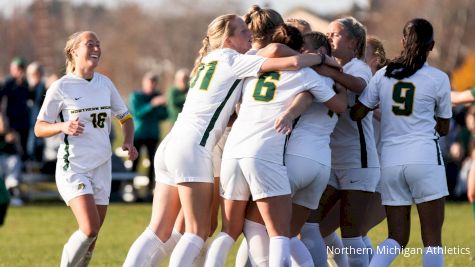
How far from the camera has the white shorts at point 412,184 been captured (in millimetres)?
8148

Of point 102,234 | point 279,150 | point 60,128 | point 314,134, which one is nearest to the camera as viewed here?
point 279,150

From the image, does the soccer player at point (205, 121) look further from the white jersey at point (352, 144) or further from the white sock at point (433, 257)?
the white sock at point (433, 257)

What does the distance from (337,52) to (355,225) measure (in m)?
1.32

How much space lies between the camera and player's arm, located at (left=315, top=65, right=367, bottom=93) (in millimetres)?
8188

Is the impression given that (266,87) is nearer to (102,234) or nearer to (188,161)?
(188,161)

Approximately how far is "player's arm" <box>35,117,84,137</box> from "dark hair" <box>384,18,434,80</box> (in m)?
2.29

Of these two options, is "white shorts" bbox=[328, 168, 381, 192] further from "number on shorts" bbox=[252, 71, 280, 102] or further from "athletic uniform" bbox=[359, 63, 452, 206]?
"number on shorts" bbox=[252, 71, 280, 102]

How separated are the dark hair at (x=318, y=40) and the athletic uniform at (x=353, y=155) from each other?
274 millimetres

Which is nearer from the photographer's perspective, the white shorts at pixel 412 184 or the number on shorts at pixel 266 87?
the number on shorts at pixel 266 87

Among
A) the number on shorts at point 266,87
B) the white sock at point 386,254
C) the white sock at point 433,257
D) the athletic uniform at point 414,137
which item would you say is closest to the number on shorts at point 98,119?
the number on shorts at point 266,87

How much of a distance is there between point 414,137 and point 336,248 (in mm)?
1463

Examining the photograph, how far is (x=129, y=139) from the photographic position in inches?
364

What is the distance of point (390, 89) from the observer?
27.2 feet

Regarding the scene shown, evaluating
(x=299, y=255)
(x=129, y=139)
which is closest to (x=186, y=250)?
(x=299, y=255)
